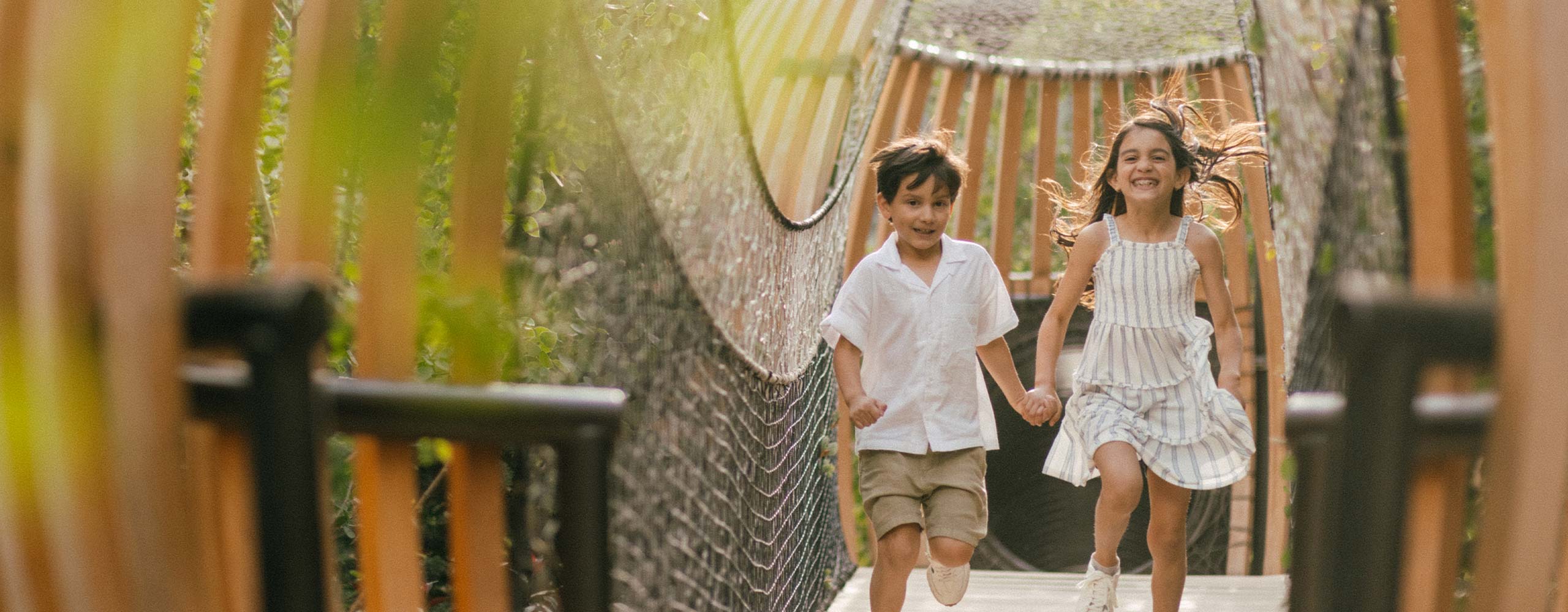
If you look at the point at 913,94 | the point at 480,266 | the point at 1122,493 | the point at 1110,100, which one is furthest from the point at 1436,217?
the point at 1110,100

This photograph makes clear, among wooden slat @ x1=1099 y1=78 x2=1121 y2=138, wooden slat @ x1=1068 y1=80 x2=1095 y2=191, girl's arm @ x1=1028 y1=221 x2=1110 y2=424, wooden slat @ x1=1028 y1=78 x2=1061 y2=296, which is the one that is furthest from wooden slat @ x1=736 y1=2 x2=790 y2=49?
wooden slat @ x1=1068 y1=80 x2=1095 y2=191

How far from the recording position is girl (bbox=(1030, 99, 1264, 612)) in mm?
2803

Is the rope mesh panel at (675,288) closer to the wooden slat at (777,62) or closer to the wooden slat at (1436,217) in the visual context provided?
the wooden slat at (1436,217)

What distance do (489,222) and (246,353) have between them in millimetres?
243

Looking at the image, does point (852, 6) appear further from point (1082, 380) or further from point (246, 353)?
point (246, 353)

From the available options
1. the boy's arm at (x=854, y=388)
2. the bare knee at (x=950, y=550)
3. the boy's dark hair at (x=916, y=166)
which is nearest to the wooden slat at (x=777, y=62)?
the boy's dark hair at (x=916, y=166)

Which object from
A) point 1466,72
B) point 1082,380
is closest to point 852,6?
point 1082,380

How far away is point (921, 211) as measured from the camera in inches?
117

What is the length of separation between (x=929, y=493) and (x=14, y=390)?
2.33 meters

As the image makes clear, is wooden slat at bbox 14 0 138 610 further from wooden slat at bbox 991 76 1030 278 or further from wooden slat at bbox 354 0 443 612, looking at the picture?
wooden slat at bbox 991 76 1030 278

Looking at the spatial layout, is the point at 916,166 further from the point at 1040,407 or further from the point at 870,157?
the point at 870,157

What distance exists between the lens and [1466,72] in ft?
3.70

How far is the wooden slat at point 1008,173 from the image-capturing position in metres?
5.34

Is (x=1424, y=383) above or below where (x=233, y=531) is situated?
above
